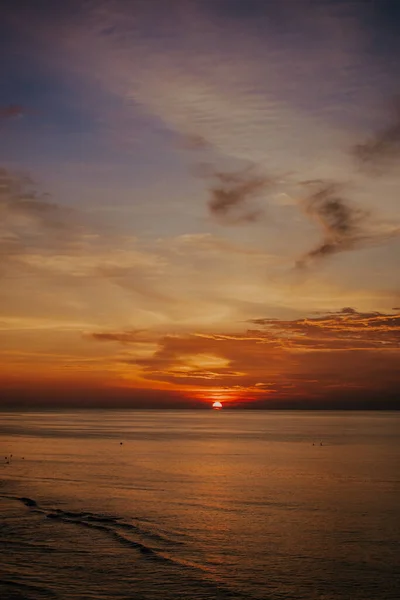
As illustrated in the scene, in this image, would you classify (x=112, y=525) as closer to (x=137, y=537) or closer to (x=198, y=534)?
(x=137, y=537)

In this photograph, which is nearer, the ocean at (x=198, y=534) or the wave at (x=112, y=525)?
the ocean at (x=198, y=534)

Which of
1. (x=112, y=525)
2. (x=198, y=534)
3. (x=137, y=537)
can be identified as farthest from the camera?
(x=112, y=525)

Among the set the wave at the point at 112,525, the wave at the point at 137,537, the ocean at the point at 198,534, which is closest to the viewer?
the ocean at the point at 198,534

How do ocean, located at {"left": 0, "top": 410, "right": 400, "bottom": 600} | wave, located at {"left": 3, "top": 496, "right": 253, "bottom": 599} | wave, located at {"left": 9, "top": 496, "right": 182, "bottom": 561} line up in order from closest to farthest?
ocean, located at {"left": 0, "top": 410, "right": 400, "bottom": 600}
wave, located at {"left": 3, "top": 496, "right": 253, "bottom": 599}
wave, located at {"left": 9, "top": 496, "right": 182, "bottom": 561}

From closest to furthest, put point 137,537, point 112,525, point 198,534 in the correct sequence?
point 137,537 < point 198,534 < point 112,525

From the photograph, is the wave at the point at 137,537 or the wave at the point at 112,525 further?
the wave at the point at 112,525

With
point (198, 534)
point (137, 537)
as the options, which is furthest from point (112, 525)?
point (198, 534)

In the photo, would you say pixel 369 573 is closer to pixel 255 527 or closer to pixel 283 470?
pixel 255 527

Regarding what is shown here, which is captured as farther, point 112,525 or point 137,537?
point 112,525

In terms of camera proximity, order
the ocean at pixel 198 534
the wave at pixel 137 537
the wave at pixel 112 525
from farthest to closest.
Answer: the wave at pixel 112 525 < the wave at pixel 137 537 < the ocean at pixel 198 534

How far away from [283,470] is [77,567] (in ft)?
144

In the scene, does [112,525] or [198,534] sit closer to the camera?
[198,534]

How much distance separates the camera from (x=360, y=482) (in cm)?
5769

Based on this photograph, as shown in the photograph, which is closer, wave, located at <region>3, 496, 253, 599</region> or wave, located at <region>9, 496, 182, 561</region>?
wave, located at <region>3, 496, 253, 599</region>
